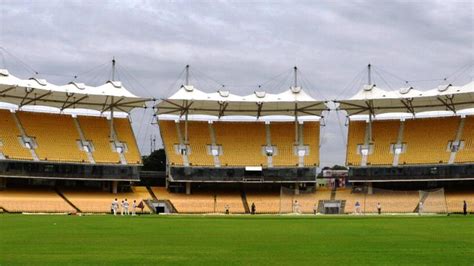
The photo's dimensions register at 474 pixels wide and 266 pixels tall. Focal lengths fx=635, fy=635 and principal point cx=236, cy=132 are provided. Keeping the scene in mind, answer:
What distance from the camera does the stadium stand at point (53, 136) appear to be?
6303 centimetres

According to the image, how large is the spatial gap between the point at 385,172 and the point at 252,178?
13.7 meters

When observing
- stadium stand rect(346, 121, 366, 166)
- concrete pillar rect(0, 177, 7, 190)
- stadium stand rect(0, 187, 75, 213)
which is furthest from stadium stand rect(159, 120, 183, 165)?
stadium stand rect(346, 121, 366, 166)

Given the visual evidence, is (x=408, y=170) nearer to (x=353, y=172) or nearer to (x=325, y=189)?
(x=353, y=172)

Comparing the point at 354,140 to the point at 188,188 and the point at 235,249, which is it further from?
the point at 235,249

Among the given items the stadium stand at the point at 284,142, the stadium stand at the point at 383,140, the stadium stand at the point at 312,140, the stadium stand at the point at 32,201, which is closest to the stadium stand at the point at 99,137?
the stadium stand at the point at 32,201

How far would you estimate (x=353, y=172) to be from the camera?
216ft

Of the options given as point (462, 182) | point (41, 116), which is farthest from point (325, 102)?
point (41, 116)

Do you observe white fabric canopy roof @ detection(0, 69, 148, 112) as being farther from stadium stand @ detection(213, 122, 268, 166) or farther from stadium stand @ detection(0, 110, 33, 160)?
stadium stand @ detection(213, 122, 268, 166)

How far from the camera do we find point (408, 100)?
63781 millimetres

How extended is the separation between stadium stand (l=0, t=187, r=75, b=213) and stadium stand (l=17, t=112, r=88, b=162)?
142 inches

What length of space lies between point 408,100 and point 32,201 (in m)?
37.2

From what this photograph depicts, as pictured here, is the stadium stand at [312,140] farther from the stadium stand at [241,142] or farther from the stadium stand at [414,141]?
the stadium stand at [241,142]

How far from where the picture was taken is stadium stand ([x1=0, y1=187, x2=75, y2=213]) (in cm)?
5397

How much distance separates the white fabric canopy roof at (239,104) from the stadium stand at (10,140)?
1441cm
